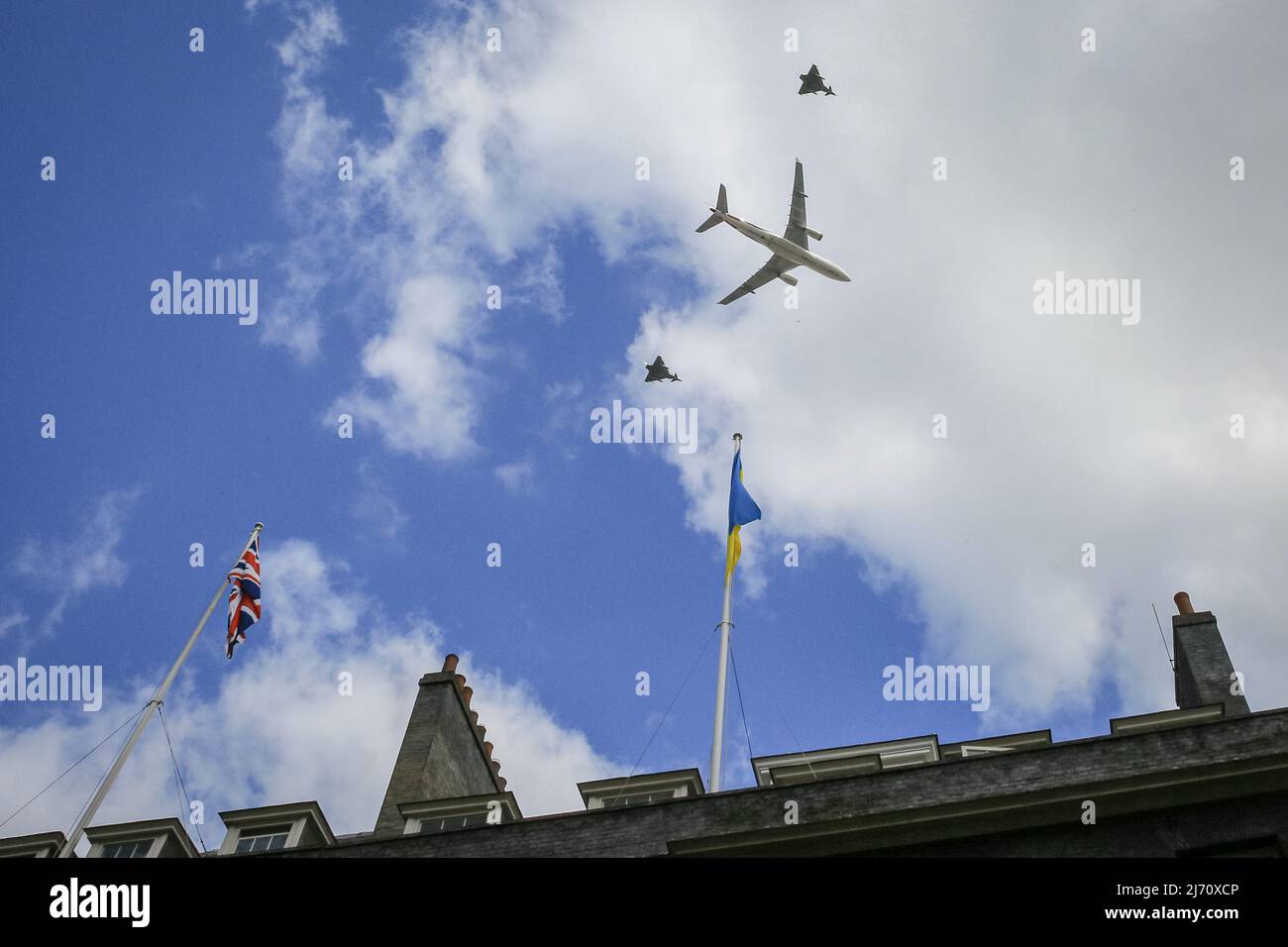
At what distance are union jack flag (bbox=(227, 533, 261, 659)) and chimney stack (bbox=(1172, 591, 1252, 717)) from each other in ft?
66.3

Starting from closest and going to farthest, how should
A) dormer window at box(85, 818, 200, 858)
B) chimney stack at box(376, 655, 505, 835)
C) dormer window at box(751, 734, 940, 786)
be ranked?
dormer window at box(751, 734, 940, 786) → dormer window at box(85, 818, 200, 858) → chimney stack at box(376, 655, 505, 835)

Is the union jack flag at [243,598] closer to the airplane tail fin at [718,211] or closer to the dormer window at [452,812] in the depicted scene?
the dormer window at [452,812]

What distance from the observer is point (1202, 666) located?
985 inches

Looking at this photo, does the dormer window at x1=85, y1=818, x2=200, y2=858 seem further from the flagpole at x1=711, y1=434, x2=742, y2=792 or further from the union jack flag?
the flagpole at x1=711, y1=434, x2=742, y2=792

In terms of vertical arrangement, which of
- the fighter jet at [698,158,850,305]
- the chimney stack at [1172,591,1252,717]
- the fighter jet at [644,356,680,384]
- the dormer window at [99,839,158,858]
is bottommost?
the dormer window at [99,839,158,858]

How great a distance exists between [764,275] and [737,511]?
3689cm

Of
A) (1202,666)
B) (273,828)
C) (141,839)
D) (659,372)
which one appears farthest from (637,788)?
(659,372)

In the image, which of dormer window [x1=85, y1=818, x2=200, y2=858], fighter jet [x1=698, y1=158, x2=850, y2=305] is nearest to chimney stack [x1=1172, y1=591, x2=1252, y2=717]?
dormer window [x1=85, y1=818, x2=200, y2=858]

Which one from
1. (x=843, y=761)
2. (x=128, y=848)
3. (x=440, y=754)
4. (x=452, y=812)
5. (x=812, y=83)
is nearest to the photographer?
(x=843, y=761)

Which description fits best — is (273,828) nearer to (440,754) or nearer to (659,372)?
(440,754)

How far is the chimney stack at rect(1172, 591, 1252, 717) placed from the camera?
24.2 m

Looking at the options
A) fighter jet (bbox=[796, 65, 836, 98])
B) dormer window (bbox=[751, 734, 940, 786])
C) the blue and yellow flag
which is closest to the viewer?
dormer window (bbox=[751, 734, 940, 786])
